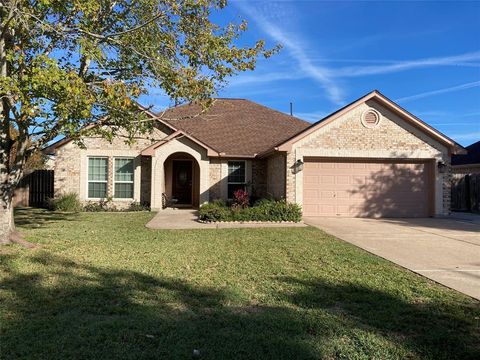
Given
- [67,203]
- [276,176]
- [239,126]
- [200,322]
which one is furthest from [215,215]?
[200,322]

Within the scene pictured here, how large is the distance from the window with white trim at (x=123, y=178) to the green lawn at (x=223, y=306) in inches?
400

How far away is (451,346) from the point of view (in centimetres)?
414

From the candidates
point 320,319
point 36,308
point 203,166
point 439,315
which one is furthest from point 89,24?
point 203,166

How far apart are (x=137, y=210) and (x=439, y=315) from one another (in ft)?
51.0

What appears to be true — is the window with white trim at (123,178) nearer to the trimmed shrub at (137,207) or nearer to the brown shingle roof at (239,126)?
the trimmed shrub at (137,207)

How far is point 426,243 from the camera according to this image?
33.7 feet

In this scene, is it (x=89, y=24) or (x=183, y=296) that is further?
(x=89, y=24)

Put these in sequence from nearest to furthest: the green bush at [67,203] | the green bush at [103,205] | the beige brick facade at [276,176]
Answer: the beige brick facade at [276,176]
the green bush at [67,203]
the green bush at [103,205]

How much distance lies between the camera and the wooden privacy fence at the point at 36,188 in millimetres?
20547

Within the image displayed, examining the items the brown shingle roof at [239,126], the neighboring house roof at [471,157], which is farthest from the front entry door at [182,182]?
the neighboring house roof at [471,157]

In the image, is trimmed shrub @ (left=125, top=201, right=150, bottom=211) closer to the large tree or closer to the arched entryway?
the arched entryway

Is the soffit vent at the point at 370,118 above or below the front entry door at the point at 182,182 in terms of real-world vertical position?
above

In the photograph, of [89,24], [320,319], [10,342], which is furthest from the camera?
[89,24]

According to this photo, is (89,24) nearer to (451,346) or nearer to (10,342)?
(10,342)
